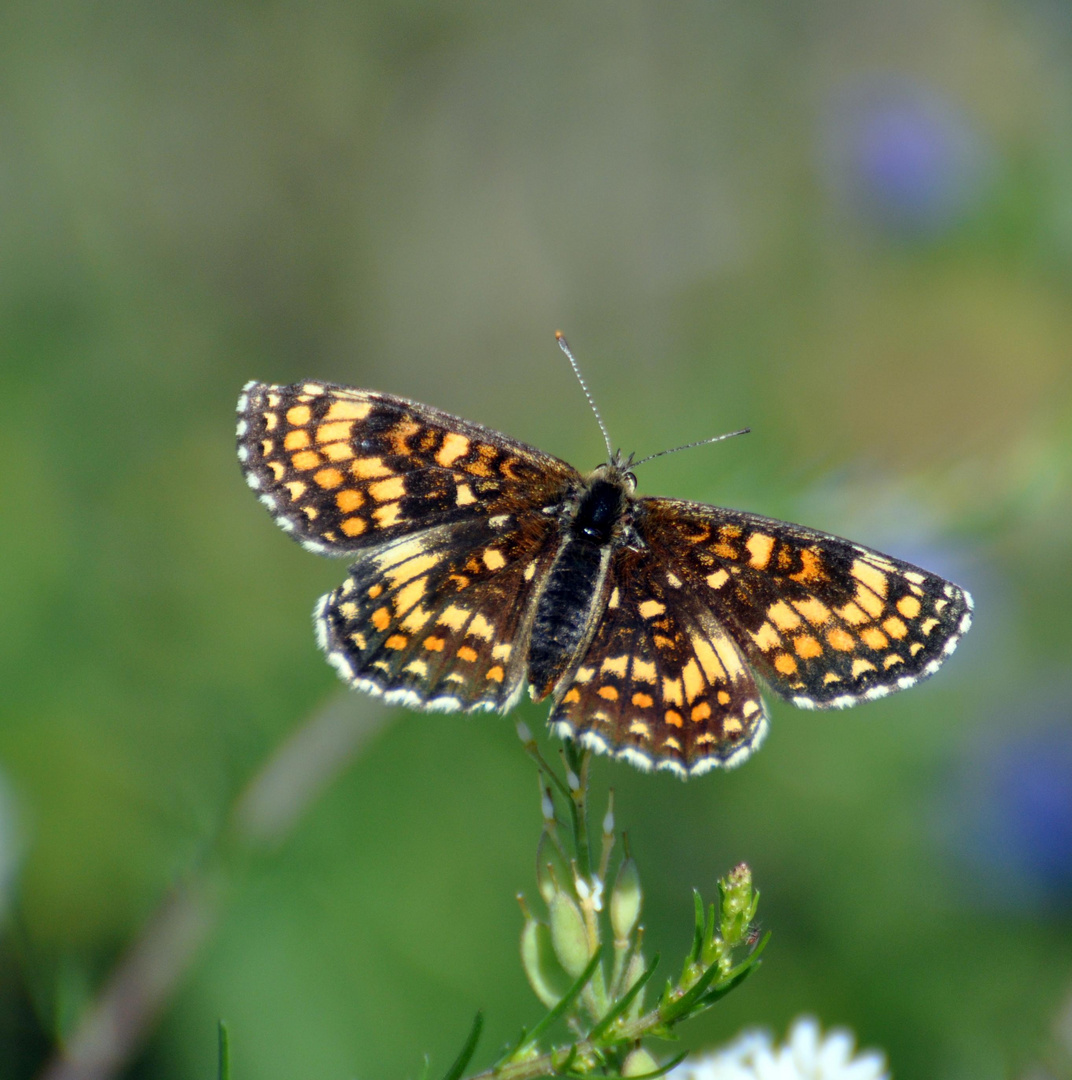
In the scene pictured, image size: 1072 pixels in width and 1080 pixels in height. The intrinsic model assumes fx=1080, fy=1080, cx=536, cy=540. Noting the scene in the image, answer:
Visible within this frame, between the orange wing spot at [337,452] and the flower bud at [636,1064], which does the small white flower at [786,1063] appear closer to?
the flower bud at [636,1064]

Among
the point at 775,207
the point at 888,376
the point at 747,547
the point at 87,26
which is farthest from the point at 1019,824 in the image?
the point at 87,26

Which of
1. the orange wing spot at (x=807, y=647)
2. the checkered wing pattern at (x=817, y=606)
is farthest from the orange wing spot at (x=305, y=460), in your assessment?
the orange wing spot at (x=807, y=647)

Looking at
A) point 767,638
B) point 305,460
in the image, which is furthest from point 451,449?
point 767,638

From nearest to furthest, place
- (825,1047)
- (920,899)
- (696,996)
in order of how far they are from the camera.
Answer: (696,996)
(825,1047)
(920,899)

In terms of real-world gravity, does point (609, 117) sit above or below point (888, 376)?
above

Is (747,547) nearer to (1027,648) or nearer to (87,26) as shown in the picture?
(1027,648)

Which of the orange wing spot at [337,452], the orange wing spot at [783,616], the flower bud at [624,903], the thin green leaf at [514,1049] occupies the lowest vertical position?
the orange wing spot at [783,616]
